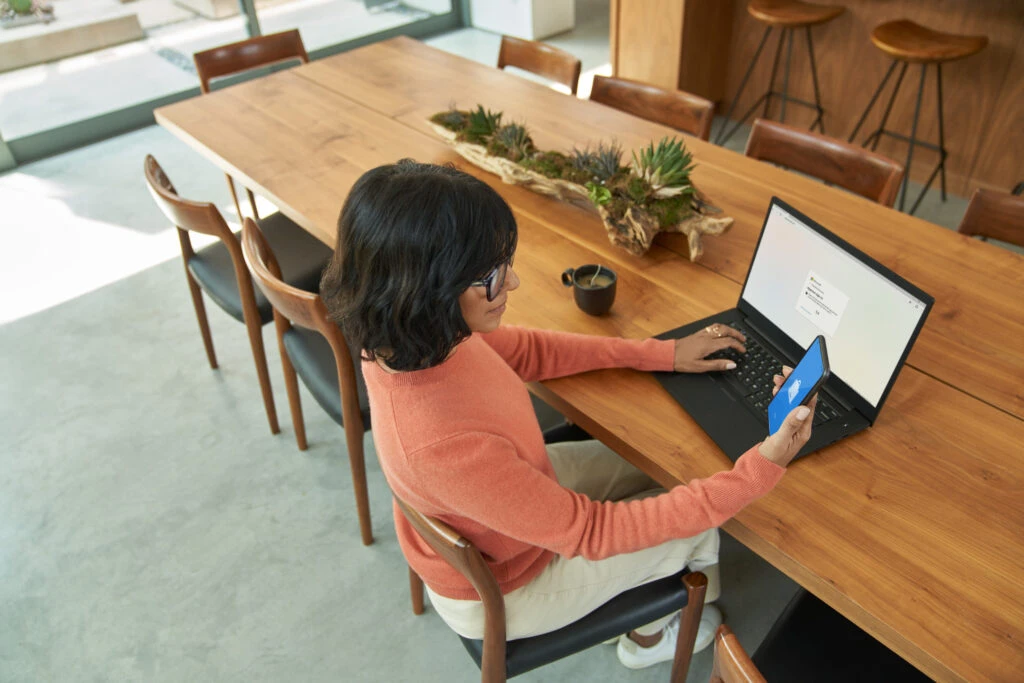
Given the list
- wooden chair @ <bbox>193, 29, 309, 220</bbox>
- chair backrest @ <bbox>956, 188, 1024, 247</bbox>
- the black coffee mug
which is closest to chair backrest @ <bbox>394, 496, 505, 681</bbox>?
the black coffee mug

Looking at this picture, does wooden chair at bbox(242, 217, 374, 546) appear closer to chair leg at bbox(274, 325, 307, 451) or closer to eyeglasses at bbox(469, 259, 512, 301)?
chair leg at bbox(274, 325, 307, 451)

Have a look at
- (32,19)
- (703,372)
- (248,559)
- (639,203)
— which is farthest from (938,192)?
(32,19)

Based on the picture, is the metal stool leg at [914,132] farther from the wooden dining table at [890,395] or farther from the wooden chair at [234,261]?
the wooden chair at [234,261]

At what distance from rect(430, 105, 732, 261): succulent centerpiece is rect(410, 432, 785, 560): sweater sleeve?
0.73 m

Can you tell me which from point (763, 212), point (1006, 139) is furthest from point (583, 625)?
point (1006, 139)

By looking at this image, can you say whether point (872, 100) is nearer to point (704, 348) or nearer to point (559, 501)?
point (704, 348)

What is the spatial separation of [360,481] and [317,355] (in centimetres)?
35

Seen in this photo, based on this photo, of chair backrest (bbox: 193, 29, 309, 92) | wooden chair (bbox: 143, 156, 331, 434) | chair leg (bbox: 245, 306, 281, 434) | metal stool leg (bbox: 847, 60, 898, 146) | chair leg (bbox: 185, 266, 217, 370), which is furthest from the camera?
metal stool leg (bbox: 847, 60, 898, 146)

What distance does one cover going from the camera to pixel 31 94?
4.16m

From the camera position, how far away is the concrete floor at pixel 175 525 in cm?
185

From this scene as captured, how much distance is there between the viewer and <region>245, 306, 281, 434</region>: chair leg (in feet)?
7.21

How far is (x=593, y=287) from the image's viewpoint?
1564 mm

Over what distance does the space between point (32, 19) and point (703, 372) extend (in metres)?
4.25

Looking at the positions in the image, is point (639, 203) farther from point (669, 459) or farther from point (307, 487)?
point (307, 487)
